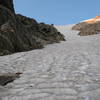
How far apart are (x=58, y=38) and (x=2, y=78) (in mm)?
16578

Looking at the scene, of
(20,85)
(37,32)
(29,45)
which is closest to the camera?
(20,85)

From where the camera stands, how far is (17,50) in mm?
11797

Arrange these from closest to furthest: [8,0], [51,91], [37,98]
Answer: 1. [37,98]
2. [51,91]
3. [8,0]

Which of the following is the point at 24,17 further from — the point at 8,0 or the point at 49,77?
the point at 49,77

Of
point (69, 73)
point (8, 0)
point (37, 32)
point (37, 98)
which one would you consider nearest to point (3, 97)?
point (37, 98)

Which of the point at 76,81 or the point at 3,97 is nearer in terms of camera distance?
the point at 3,97

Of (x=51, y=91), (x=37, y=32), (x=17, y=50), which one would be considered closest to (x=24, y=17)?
(x=37, y=32)

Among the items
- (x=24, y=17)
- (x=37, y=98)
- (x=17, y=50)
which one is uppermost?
(x=24, y=17)

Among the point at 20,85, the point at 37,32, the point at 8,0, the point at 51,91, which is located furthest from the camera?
the point at 37,32

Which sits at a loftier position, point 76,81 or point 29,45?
point 29,45

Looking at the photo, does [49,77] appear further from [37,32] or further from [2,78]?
[37,32]

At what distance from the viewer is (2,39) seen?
11094 millimetres

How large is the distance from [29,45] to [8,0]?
4.48 metres

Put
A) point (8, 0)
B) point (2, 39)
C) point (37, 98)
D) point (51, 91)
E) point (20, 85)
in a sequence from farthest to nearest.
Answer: point (8, 0), point (2, 39), point (20, 85), point (51, 91), point (37, 98)
